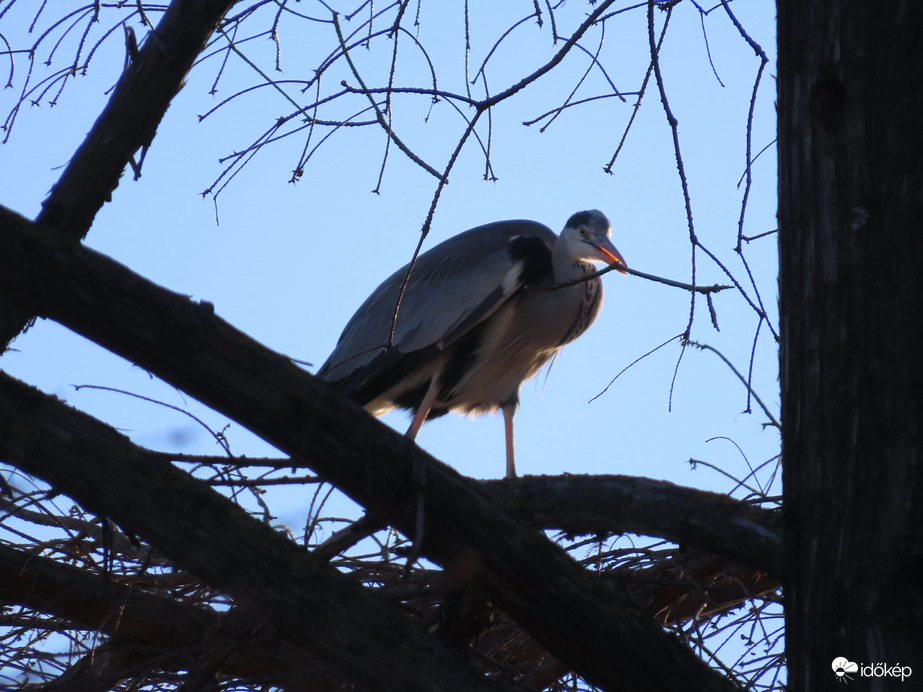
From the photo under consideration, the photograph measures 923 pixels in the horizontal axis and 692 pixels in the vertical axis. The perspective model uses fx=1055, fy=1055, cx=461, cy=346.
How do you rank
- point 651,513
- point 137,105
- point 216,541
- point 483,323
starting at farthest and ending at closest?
point 483,323 < point 651,513 < point 137,105 < point 216,541

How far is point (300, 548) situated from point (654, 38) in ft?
4.12

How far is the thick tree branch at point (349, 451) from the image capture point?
1.51 metres

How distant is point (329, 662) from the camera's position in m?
1.69

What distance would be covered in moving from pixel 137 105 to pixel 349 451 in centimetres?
80

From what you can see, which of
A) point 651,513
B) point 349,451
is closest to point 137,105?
point 349,451

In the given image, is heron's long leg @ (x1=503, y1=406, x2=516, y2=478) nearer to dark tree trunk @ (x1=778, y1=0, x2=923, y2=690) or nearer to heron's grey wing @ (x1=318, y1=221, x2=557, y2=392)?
heron's grey wing @ (x1=318, y1=221, x2=557, y2=392)

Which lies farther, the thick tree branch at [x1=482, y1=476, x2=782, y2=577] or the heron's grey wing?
the heron's grey wing

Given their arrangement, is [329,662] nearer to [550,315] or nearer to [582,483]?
[582,483]

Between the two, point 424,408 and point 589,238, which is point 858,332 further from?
point 589,238

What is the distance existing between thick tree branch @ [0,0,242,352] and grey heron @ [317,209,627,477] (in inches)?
124

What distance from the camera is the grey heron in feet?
17.1

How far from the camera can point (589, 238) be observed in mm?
5590

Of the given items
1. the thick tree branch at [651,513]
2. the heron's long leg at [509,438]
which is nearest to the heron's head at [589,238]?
the heron's long leg at [509,438]

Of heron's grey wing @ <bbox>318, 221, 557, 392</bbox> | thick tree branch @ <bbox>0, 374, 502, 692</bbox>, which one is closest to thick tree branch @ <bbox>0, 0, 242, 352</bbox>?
thick tree branch @ <bbox>0, 374, 502, 692</bbox>
